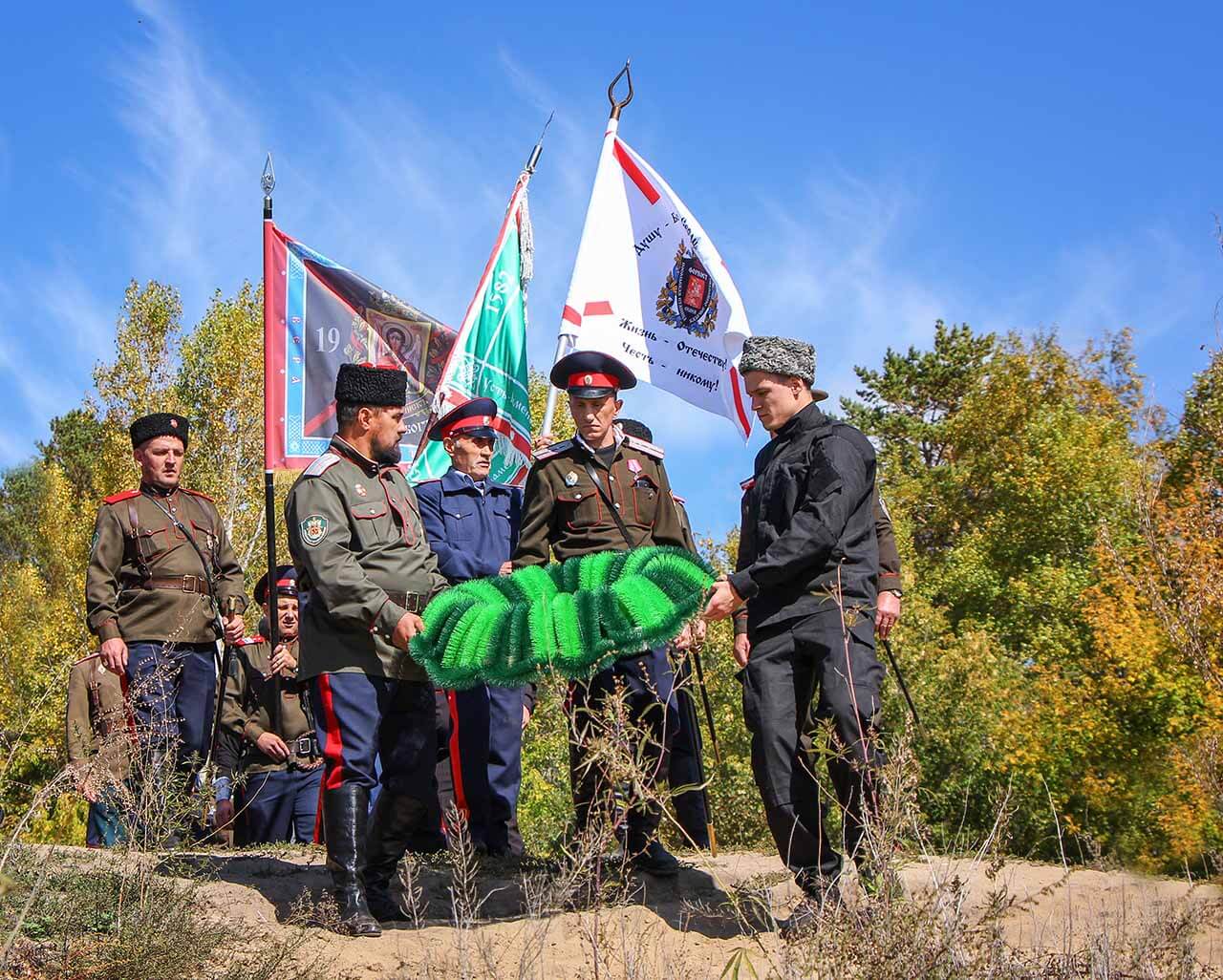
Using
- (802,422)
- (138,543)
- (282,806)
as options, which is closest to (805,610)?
(802,422)

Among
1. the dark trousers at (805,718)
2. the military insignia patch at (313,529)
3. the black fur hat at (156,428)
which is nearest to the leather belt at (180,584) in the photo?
the black fur hat at (156,428)

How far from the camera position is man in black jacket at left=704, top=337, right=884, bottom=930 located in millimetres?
4996

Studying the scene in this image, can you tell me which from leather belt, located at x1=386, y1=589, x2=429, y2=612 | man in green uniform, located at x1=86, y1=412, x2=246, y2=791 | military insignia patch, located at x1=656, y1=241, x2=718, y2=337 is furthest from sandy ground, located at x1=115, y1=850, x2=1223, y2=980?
military insignia patch, located at x1=656, y1=241, x2=718, y2=337

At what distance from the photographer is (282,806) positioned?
865cm

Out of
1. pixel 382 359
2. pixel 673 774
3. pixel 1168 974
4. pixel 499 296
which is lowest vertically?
pixel 1168 974

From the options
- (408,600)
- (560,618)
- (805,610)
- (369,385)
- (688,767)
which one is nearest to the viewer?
(560,618)

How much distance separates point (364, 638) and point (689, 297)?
446 cm

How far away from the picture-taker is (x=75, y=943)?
4434mm

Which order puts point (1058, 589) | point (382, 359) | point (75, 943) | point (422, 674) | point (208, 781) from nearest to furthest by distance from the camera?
point (75, 943) < point (422, 674) < point (208, 781) < point (382, 359) < point (1058, 589)

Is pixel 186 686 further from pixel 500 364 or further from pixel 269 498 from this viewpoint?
pixel 500 364

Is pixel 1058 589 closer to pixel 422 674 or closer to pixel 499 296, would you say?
pixel 499 296

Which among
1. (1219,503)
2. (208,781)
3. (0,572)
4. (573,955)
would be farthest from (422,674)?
(0,572)

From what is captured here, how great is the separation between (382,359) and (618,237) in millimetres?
1843

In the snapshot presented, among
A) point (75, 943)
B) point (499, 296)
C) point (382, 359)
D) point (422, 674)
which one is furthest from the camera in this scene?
point (499, 296)
